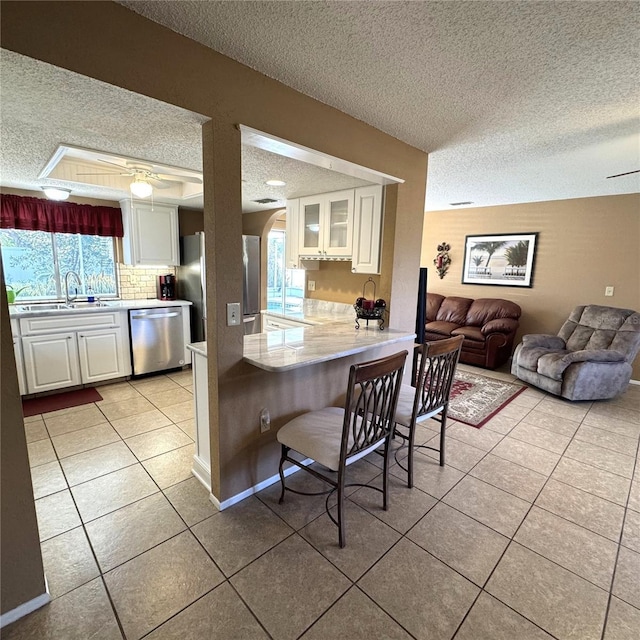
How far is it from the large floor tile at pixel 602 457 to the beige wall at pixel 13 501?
136 inches

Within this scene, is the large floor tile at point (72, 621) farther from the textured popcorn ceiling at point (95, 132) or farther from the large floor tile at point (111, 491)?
the textured popcorn ceiling at point (95, 132)

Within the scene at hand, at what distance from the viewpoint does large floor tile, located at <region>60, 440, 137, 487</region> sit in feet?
7.60

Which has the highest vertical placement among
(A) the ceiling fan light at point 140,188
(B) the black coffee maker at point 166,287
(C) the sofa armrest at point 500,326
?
(A) the ceiling fan light at point 140,188

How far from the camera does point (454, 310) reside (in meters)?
5.63

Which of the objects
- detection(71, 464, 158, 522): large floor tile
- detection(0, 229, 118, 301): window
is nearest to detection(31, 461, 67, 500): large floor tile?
detection(71, 464, 158, 522): large floor tile

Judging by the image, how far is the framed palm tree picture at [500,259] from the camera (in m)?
5.14

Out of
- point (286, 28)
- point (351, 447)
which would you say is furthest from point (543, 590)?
point (286, 28)

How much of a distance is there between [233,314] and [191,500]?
4.01ft

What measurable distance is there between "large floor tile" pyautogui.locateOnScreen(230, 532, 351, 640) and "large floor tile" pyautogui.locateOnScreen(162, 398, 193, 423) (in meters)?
1.78

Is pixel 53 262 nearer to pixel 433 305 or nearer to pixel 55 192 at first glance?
pixel 55 192

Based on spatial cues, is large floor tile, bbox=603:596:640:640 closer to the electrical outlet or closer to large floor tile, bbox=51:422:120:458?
the electrical outlet

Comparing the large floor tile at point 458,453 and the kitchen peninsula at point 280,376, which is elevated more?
the kitchen peninsula at point 280,376

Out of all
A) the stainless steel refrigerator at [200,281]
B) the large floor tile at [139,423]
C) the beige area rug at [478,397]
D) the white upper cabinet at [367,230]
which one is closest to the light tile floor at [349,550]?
the large floor tile at [139,423]

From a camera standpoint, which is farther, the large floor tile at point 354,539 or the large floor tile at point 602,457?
the large floor tile at point 602,457
